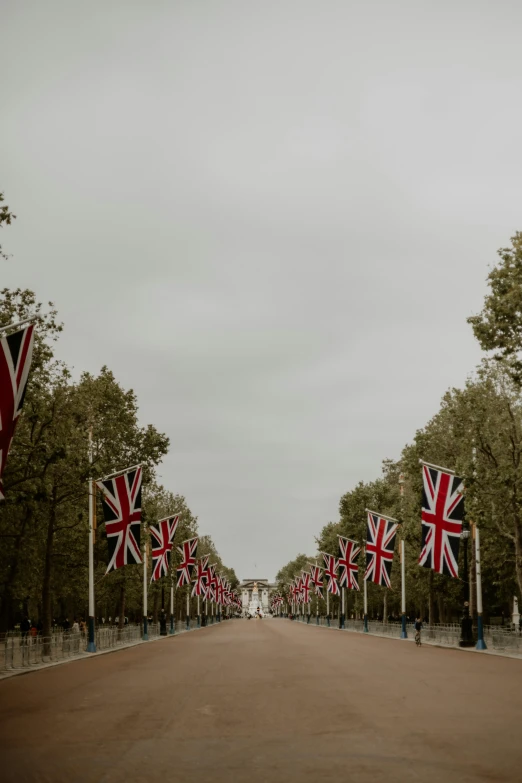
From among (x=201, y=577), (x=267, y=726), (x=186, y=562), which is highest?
(x=186, y=562)

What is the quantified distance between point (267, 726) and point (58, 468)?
29.5 meters

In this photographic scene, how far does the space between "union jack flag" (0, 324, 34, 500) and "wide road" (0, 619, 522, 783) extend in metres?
5.63

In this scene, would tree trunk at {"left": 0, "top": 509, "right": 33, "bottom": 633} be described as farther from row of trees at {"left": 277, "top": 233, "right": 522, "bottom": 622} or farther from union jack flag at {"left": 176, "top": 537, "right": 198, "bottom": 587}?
row of trees at {"left": 277, "top": 233, "right": 522, "bottom": 622}

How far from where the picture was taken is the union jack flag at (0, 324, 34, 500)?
66.9ft

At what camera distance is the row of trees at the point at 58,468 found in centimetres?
3688

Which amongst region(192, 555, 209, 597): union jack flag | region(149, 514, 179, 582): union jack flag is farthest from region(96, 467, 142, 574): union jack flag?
region(192, 555, 209, 597): union jack flag

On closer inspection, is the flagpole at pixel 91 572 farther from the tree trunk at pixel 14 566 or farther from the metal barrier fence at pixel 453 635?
the metal barrier fence at pixel 453 635

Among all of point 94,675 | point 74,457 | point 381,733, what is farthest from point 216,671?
point 381,733

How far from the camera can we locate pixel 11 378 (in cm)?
2064

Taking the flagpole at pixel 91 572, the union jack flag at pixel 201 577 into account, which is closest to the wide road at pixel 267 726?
the flagpole at pixel 91 572

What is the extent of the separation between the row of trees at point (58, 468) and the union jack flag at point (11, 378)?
1030cm

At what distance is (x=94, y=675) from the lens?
107ft

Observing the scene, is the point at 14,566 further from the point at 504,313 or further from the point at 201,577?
the point at 201,577

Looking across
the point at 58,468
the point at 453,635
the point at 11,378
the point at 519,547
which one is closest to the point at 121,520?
the point at 58,468
